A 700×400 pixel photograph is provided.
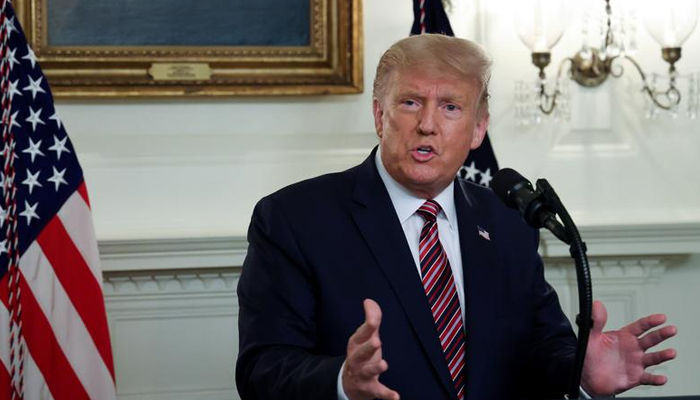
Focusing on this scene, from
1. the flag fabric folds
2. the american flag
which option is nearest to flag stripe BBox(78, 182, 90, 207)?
the american flag

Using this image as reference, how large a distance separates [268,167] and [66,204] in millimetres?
852

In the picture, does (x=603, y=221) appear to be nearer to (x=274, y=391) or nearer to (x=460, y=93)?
(x=460, y=93)

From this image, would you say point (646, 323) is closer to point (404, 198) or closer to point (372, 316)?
point (372, 316)

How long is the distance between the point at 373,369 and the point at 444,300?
25.3 inches

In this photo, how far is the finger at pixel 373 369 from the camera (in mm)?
1912

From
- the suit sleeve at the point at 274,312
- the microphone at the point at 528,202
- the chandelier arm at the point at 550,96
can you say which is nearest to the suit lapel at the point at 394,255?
the suit sleeve at the point at 274,312

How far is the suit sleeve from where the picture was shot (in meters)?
2.33

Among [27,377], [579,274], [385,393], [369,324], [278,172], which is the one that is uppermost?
[579,274]

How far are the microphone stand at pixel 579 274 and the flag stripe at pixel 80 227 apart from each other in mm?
2180

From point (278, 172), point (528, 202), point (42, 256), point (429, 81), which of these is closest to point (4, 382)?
point (42, 256)

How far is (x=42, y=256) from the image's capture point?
3.58 m

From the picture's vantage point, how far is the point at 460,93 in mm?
2576

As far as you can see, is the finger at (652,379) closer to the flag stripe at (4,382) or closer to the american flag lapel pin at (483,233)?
the american flag lapel pin at (483,233)

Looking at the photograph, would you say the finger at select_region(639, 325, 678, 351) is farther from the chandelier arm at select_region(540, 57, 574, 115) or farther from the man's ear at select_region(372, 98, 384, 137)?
the chandelier arm at select_region(540, 57, 574, 115)
